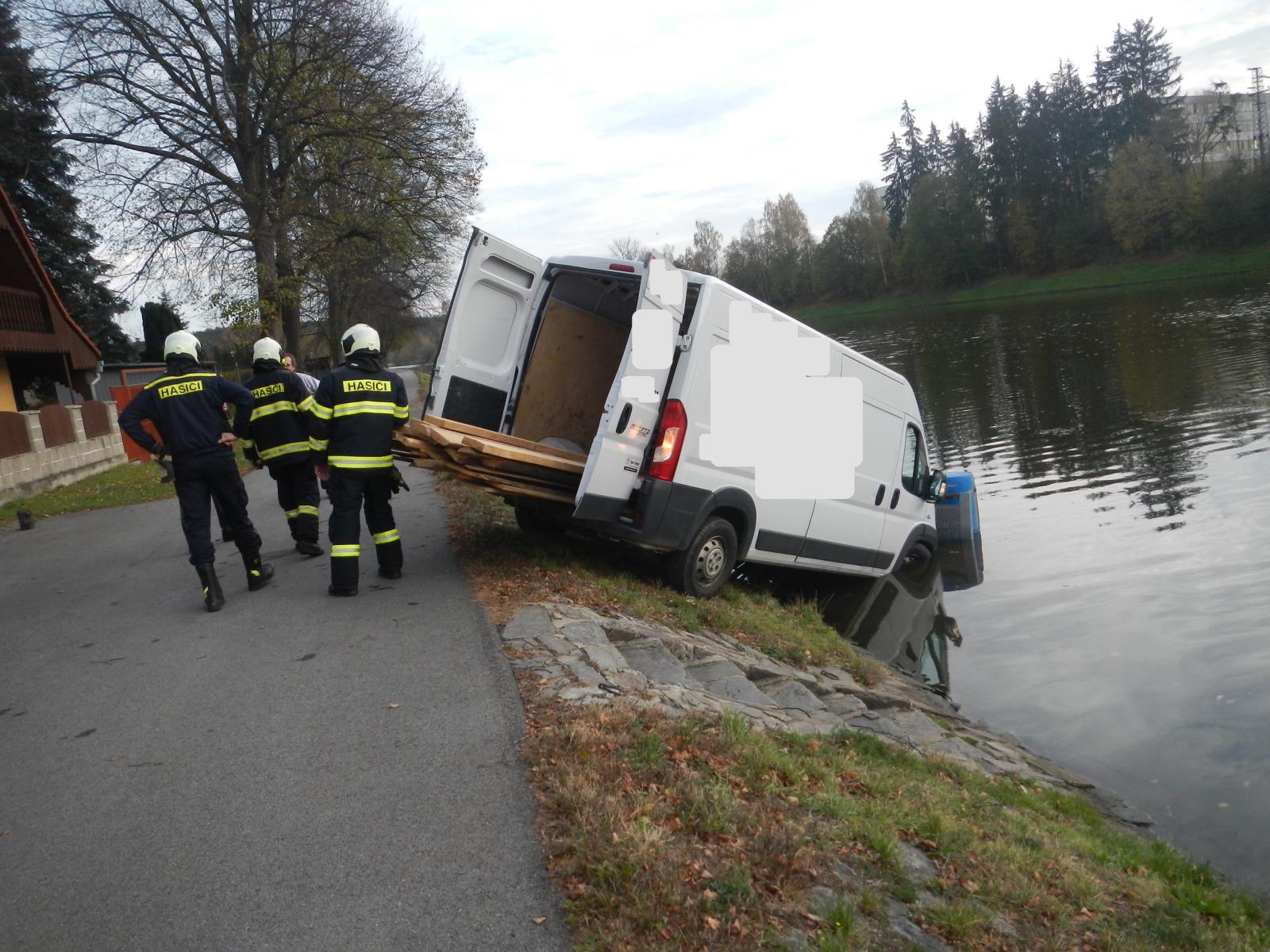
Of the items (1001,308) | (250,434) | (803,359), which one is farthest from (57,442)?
(1001,308)

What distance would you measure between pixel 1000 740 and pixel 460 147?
25.6 m

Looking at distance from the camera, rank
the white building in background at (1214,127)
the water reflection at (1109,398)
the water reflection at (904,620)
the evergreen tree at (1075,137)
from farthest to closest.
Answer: the evergreen tree at (1075,137) → the white building in background at (1214,127) → the water reflection at (1109,398) → the water reflection at (904,620)

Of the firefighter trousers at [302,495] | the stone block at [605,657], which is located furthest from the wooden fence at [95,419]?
the stone block at [605,657]

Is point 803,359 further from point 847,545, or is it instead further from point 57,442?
point 57,442

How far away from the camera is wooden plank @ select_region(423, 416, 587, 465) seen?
7934 mm

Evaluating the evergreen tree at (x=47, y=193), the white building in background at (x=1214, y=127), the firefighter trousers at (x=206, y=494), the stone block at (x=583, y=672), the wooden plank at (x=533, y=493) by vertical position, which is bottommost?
the stone block at (x=583, y=672)

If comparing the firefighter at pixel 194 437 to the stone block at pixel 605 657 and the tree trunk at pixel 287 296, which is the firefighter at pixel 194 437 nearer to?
the stone block at pixel 605 657

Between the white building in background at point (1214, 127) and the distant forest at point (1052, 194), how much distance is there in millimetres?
225

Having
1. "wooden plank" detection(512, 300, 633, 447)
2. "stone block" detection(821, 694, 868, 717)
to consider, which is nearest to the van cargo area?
"wooden plank" detection(512, 300, 633, 447)

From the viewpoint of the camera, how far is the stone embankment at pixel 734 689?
19.1 ft

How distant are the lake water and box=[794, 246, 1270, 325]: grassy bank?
43.5 m

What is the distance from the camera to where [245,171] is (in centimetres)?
2788

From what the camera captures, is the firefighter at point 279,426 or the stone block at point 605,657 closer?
the stone block at point 605,657

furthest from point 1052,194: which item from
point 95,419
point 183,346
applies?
point 183,346
